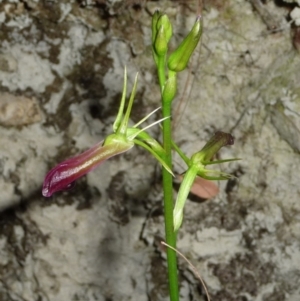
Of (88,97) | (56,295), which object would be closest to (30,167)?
(88,97)

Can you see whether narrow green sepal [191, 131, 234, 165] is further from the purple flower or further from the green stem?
the purple flower

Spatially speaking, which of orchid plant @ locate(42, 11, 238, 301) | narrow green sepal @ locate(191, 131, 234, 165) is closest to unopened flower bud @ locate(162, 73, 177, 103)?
orchid plant @ locate(42, 11, 238, 301)

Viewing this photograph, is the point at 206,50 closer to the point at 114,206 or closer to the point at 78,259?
the point at 114,206

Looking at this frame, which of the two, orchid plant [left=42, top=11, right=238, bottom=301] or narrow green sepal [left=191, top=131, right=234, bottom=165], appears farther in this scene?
narrow green sepal [left=191, top=131, right=234, bottom=165]

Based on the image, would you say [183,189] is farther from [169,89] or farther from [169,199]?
[169,89]

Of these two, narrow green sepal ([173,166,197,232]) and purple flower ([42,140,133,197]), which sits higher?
purple flower ([42,140,133,197])

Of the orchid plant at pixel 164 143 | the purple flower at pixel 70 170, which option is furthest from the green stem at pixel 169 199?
the purple flower at pixel 70 170

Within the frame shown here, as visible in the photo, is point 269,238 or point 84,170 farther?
point 269,238

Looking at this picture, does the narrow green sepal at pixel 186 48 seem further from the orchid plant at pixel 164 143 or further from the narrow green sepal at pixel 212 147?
the narrow green sepal at pixel 212 147
